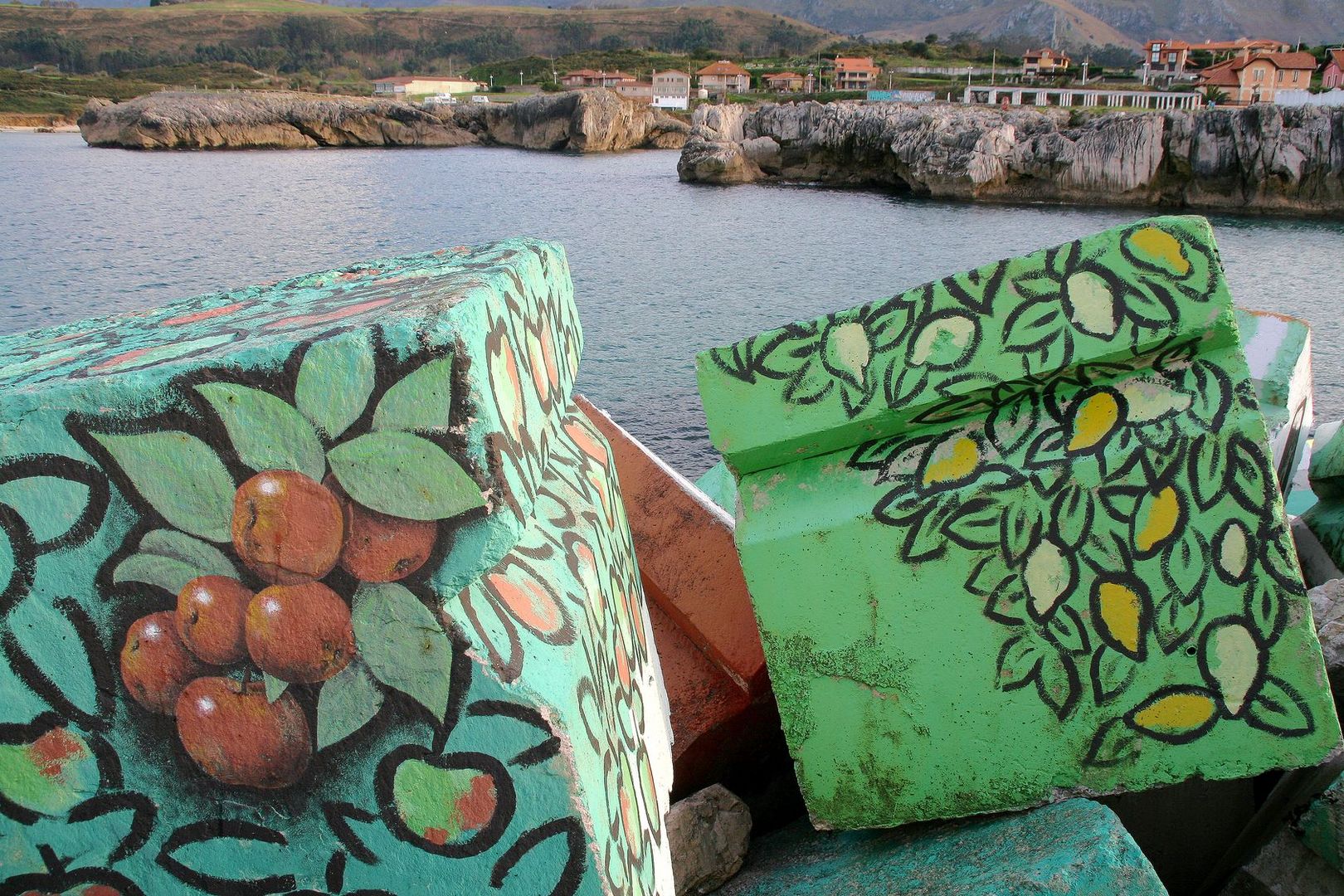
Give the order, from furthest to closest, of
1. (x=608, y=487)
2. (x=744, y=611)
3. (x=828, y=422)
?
(x=744, y=611)
(x=608, y=487)
(x=828, y=422)

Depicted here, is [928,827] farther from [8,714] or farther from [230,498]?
[8,714]

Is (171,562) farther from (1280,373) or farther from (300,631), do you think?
(1280,373)

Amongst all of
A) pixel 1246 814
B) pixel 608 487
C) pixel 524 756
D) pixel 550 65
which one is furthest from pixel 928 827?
pixel 550 65

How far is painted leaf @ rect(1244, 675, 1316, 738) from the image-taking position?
93.9 inches

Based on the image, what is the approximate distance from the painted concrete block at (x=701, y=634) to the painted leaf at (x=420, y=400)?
171cm

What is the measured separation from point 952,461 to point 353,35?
12430 cm

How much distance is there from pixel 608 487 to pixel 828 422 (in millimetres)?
696

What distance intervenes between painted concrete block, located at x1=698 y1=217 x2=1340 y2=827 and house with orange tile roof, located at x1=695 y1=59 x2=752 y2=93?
77740 millimetres

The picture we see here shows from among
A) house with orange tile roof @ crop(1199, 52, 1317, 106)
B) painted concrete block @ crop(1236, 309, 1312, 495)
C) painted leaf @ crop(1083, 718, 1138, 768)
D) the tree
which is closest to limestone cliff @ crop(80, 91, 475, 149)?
house with orange tile roof @ crop(1199, 52, 1317, 106)

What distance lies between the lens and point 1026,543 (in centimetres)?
244

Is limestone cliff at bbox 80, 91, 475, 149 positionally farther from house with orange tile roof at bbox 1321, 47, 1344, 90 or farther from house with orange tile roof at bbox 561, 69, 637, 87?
house with orange tile roof at bbox 1321, 47, 1344, 90

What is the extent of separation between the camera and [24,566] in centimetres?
165

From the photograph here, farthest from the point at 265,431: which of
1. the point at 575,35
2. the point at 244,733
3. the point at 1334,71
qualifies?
the point at 575,35

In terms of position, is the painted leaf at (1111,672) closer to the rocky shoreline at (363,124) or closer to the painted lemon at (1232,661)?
the painted lemon at (1232,661)
